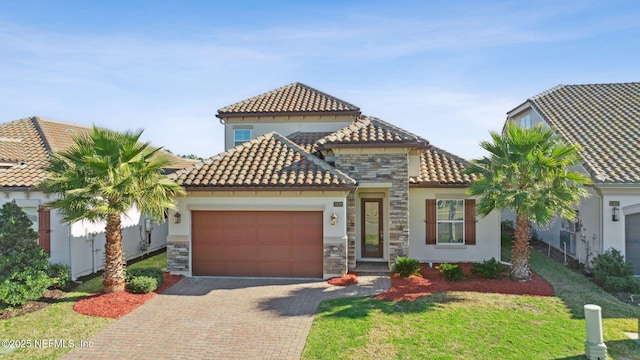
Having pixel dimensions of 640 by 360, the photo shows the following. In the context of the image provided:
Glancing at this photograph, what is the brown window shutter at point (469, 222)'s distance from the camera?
1653cm

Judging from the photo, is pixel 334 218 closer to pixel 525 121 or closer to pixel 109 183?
pixel 109 183

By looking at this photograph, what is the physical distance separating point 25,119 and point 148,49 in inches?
377

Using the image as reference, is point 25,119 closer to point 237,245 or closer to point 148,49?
point 148,49

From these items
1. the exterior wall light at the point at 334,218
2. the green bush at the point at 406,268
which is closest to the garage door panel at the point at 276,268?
the exterior wall light at the point at 334,218

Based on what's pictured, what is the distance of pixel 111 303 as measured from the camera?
11.6m

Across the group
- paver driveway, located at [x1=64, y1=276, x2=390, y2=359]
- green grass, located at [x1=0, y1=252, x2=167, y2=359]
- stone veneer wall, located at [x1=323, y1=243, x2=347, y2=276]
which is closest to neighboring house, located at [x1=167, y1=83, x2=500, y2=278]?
stone veneer wall, located at [x1=323, y1=243, x2=347, y2=276]

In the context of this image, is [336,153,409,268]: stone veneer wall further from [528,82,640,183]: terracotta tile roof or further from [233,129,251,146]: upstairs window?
[233,129,251,146]: upstairs window

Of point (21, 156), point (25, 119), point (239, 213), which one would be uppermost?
point (25, 119)

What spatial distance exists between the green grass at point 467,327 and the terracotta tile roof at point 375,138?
5.81 meters

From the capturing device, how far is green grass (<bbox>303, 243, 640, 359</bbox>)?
8.56 m

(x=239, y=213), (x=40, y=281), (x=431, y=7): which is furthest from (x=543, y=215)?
(x=40, y=281)

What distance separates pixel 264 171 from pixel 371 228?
17.5 ft

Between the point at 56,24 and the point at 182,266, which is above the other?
the point at 56,24

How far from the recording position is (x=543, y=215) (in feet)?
40.8
